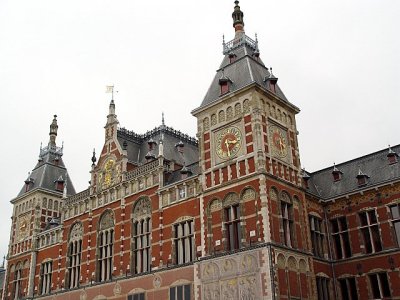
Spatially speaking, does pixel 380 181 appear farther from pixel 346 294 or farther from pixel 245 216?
pixel 245 216

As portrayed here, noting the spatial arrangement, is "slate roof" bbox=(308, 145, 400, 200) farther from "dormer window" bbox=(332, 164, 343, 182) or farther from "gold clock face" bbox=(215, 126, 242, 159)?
"gold clock face" bbox=(215, 126, 242, 159)

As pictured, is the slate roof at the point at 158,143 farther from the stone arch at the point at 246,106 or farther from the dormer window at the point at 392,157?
the dormer window at the point at 392,157

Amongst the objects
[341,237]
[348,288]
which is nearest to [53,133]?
[341,237]

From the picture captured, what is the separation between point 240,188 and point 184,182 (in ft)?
18.7

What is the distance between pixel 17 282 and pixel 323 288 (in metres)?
32.5

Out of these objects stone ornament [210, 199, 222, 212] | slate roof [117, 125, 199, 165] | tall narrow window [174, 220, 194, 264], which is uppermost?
slate roof [117, 125, 199, 165]

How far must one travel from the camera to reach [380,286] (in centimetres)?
3272

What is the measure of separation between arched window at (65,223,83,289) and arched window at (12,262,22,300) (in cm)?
867

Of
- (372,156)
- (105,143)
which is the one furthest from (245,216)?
(105,143)

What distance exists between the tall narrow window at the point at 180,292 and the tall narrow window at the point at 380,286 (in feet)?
41.3

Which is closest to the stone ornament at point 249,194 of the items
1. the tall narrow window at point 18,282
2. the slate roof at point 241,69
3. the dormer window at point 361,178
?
the slate roof at point 241,69

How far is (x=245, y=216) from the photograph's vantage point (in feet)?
102

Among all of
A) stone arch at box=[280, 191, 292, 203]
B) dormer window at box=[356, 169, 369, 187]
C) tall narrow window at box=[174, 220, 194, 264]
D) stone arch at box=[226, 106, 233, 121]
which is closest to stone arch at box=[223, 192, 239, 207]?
stone arch at box=[280, 191, 292, 203]

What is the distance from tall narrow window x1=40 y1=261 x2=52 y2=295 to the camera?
4661 centimetres
